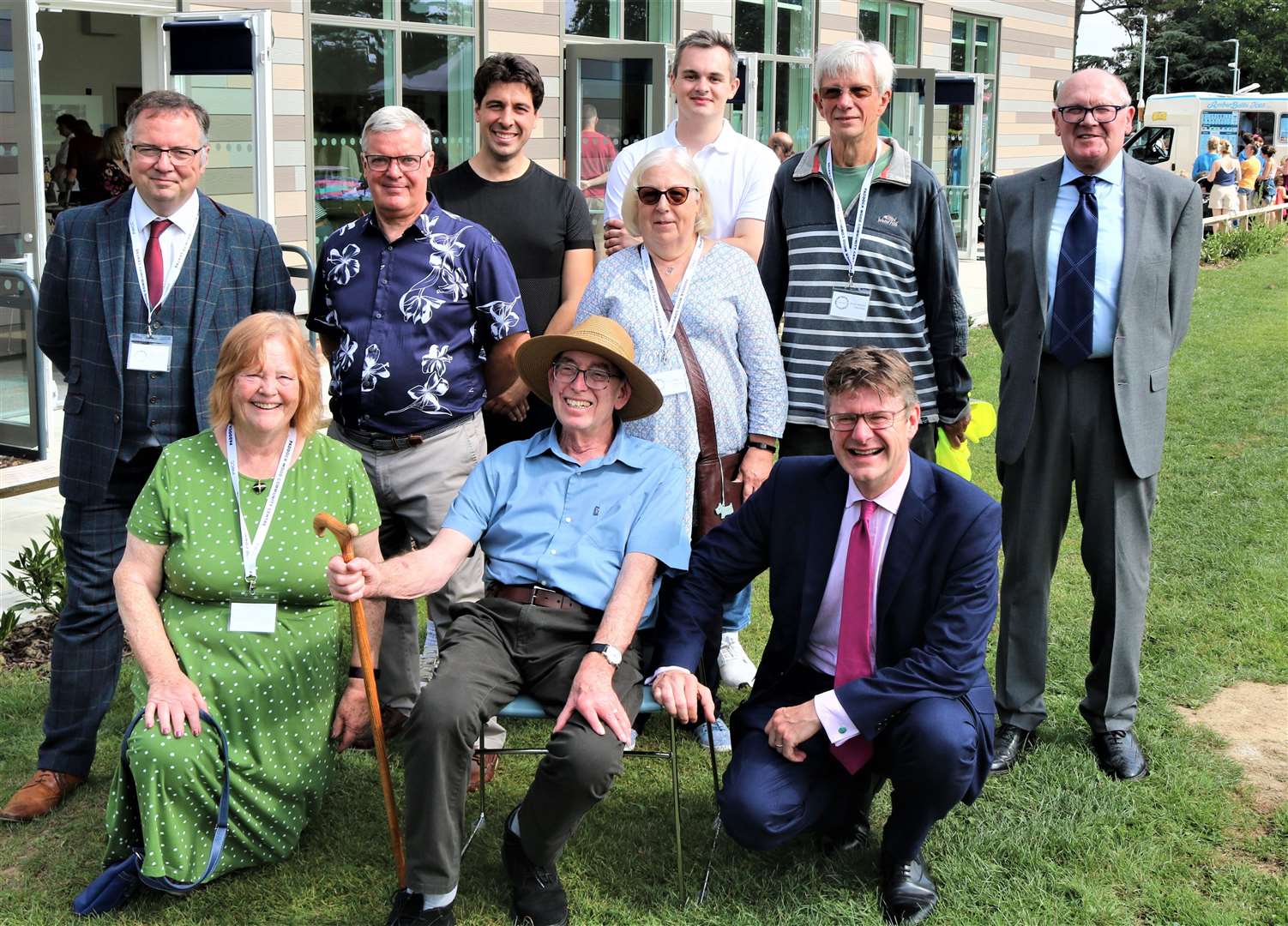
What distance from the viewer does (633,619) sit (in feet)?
11.3

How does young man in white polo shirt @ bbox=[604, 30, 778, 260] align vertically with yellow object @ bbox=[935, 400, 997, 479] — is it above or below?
above

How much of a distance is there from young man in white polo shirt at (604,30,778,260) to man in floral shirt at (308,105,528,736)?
0.71 metres

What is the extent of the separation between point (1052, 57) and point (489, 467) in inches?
904

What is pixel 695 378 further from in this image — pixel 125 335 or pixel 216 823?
pixel 216 823

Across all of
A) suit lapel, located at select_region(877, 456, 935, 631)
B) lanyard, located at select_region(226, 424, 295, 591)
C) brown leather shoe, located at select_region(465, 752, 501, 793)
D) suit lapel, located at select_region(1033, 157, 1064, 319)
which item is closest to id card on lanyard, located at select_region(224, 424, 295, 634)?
lanyard, located at select_region(226, 424, 295, 591)

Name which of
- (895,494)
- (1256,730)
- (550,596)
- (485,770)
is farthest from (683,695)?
(1256,730)

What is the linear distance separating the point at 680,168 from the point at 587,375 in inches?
29.7

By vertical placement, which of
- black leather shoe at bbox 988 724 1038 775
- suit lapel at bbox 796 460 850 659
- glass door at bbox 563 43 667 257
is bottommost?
black leather shoe at bbox 988 724 1038 775

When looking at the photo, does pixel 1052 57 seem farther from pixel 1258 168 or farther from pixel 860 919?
pixel 860 919

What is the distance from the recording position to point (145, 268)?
3781mm

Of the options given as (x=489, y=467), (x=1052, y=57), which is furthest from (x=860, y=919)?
(x=1052, y=57)

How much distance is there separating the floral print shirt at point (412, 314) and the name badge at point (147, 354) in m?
0.51

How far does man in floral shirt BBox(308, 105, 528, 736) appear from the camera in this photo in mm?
3951

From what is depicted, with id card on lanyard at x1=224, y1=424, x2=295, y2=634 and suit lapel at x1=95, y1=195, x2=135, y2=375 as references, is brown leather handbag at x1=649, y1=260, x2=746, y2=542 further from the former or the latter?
suit lapel at x1=95, y1=195, x2=135, y2=375
